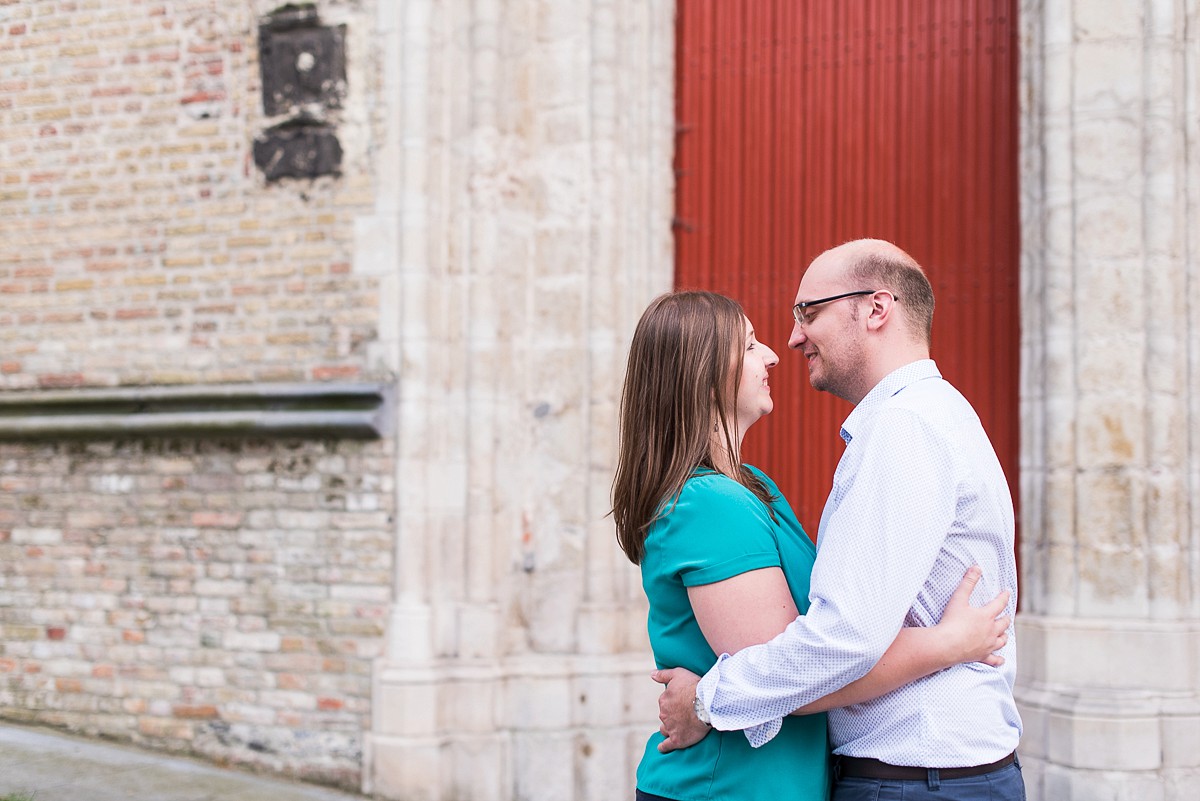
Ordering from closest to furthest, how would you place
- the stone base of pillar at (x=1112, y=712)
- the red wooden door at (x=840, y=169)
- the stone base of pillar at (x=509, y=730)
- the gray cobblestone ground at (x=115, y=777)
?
the stone base of pillar at (x=1112, y=712) < the gray cobblestone ground at (x=115, y=777) < the stone base of pillar at (x=509, y=730) < the red wooden door at (x=840, y=169)

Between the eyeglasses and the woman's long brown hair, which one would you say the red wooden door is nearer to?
the eyeglasses

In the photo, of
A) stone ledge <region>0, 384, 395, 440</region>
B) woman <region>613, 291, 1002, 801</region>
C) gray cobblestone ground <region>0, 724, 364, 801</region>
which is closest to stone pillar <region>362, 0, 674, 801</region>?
stone ledge <region>0, 384, 395, 440</region>

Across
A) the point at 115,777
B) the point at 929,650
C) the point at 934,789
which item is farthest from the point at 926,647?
the point at 115,777

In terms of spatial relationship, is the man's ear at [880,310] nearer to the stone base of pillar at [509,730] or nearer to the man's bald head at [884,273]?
the man's bald head at [884,273]

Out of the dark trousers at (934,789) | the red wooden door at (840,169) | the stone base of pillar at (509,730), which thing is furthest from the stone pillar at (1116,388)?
the dark trousers at (934,789)

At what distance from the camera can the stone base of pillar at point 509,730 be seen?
214 inches

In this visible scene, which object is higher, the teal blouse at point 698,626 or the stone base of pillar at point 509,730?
the teal blouse at point 698,626

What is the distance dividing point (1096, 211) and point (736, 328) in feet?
11.6

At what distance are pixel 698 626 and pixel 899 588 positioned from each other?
1.16 feet

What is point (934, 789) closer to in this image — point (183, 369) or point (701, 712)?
point (701, 712)

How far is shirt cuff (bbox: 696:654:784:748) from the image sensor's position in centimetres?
173

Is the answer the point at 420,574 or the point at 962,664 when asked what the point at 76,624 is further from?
the point at 962,664

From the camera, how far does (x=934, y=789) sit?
178 centimetres

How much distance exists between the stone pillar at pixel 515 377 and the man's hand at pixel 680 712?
3.77 meters
